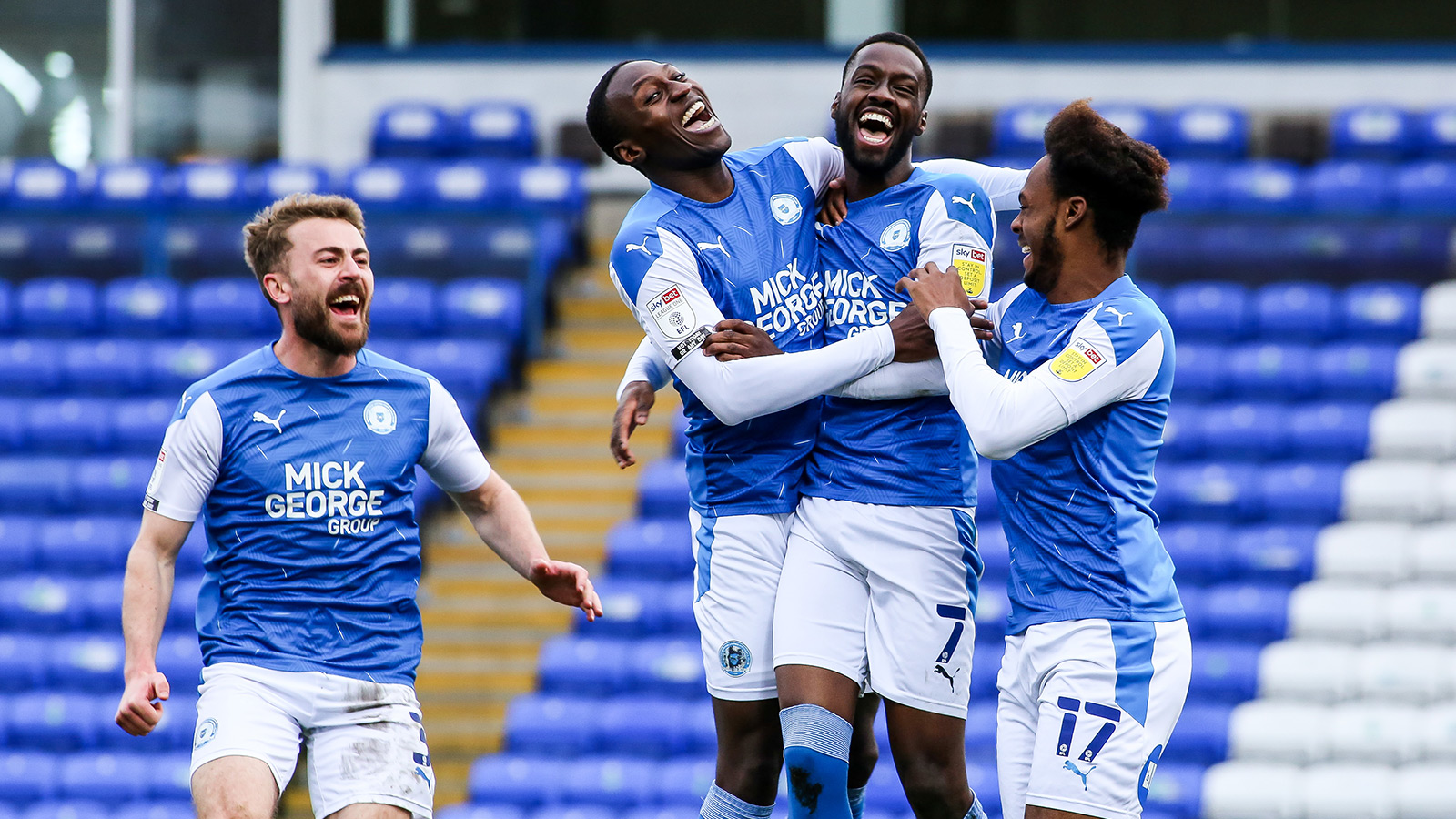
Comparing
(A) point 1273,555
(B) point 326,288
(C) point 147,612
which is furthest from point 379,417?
(A) point 1273,555

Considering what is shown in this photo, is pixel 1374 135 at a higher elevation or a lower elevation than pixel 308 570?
higher

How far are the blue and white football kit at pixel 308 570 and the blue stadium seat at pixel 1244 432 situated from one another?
640cm

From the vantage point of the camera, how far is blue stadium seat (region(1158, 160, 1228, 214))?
10.5m

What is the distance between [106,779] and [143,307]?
3557 millimetres

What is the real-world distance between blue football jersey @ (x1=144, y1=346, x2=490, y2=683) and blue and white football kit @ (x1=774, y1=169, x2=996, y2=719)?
1.02m

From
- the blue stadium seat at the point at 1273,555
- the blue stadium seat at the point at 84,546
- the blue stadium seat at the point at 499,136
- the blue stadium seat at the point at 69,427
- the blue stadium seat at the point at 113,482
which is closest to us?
the blue stadium seat at the point at 1273,555

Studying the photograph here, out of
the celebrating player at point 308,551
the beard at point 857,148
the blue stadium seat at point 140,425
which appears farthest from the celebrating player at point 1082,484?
the blue stadium seat at point 140,425

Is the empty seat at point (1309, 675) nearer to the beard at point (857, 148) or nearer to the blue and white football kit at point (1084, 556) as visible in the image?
the blue and white football kit at point (1084, 556)

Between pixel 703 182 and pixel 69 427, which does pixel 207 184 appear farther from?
pixel 703 182

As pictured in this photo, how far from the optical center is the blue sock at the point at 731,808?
4.06 meters

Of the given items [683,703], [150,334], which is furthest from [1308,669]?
[150,334]

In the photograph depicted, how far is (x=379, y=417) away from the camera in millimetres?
4281

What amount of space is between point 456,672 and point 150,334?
11.4 ft

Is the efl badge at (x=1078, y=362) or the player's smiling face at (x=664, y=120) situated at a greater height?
the player's smiling face at (x=664, y=120)
